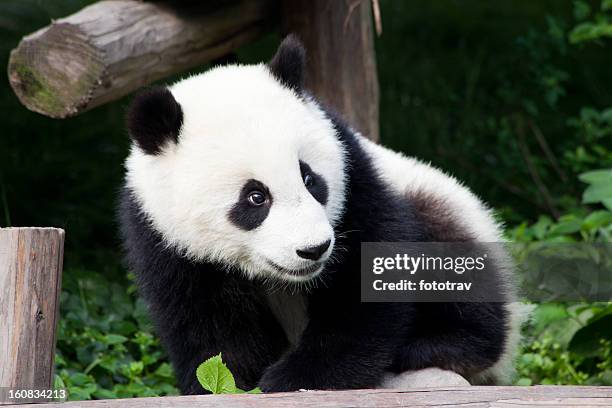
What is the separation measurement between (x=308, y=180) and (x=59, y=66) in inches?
60.6

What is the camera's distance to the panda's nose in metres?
2.88

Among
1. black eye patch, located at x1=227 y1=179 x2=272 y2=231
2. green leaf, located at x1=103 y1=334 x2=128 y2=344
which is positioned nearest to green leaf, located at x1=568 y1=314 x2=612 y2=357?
black eye patch, located at x1=227 y1=179 x2=272 y2=231

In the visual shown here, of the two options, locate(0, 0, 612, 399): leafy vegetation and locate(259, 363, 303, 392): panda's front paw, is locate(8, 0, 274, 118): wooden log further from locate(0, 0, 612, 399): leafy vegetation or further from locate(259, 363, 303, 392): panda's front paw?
locate(259, 363, 303, 392): panda's front paw

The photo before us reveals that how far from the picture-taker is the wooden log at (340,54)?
502 centimetres

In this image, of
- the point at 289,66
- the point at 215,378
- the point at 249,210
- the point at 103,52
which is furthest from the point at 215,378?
the point at 103,52

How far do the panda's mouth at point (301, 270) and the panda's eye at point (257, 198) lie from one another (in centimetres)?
20

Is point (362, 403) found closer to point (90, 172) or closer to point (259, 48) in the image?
point (90, 172)

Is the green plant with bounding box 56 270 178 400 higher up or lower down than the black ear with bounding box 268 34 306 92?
lower down

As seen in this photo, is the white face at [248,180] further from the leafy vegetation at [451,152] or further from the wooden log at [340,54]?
the wooden log at [340,54]

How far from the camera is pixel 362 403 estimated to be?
2668mm

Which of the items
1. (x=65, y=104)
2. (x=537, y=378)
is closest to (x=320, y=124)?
(x=65, y=104)

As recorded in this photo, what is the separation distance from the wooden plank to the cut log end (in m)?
1.86

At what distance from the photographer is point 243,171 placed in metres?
3.01

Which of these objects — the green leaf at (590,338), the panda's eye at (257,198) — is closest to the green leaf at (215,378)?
the panda's eye at (257,198)
